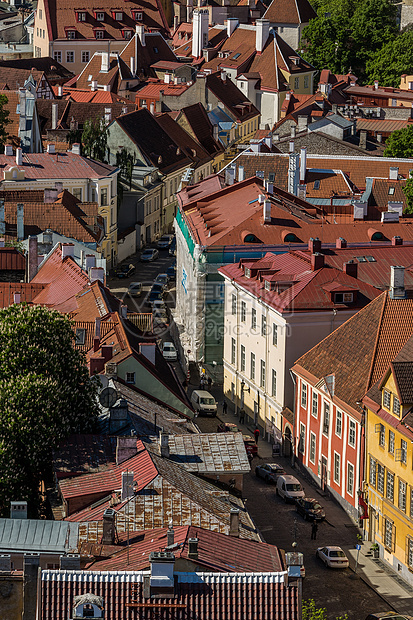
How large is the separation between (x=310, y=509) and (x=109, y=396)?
10840mm

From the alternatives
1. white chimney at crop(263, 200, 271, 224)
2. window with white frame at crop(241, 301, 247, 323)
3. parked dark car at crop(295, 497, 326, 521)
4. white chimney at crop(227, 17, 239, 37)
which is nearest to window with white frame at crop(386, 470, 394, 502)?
parked dark car at crop(295, 497, 326, 521)

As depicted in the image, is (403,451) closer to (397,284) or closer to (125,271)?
(397,284)

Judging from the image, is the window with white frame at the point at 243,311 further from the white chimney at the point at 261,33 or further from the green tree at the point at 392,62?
the green tree at the point at 392,62

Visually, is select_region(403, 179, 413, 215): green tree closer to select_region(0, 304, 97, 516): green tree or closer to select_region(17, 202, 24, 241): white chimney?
select_region(17, 202, 24, 241): white chimney

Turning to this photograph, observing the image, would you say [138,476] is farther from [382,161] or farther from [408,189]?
[382,161]

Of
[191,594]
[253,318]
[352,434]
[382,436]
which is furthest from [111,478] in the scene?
[253,318]

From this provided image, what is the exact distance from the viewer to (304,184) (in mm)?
97875

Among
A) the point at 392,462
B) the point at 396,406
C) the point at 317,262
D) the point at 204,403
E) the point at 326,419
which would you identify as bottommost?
the point at 204,403

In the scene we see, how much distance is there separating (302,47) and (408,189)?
87174 mm

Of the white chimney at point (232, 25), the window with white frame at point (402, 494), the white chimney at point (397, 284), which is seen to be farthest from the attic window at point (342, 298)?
the white chimney at point (232, 25)

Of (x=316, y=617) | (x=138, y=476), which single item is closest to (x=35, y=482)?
(x=138, y=476)

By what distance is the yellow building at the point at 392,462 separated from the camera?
54125 mm

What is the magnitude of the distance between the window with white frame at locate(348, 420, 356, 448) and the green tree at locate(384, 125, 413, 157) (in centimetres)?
5731

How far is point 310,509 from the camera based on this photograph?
5959cm
